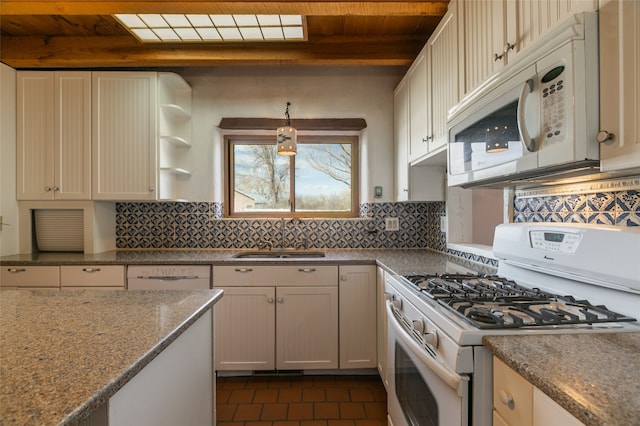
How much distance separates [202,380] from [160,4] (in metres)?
1.97

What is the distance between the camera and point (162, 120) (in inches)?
100

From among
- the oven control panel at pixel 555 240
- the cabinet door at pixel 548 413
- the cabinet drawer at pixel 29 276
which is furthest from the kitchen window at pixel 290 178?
the cabinet door at pixel 548 413

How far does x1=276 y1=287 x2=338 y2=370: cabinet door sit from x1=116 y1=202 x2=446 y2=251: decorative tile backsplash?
61 cm

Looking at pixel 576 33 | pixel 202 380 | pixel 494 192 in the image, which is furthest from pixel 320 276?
pixel 576 33

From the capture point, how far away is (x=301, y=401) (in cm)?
205

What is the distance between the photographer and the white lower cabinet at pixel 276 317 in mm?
2252

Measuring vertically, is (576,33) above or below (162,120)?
below

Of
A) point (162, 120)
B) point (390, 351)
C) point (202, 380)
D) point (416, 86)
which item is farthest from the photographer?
point (162, 120)

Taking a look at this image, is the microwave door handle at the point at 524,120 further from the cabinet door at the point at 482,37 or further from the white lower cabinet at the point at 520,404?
the white lower cabinet at the point at 520,404

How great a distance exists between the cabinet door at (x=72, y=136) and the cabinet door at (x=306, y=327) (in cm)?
175

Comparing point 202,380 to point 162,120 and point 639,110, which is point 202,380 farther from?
point 162,120

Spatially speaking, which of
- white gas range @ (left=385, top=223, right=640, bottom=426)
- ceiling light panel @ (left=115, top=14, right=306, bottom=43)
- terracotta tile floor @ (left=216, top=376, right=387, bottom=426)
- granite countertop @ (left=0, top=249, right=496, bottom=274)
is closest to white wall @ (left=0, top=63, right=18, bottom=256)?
granite countertop @ (left=0, top=249, right=496, bottom=274)

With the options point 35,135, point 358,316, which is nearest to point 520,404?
point 358,316

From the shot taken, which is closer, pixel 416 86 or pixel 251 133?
pixel 416 86
